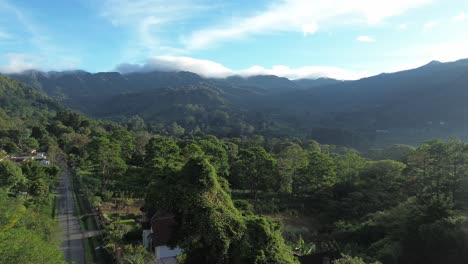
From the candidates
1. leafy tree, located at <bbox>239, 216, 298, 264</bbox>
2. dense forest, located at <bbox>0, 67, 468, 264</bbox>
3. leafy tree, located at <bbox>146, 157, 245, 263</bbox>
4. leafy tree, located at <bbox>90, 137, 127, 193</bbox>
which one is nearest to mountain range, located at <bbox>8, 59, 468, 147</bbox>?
dense forest, located at <bbox>0, 67, 468, 264</bbox>

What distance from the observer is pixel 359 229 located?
83.9 feet

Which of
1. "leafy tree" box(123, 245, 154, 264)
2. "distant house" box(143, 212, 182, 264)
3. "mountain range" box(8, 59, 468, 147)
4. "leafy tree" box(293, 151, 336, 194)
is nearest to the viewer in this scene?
"leafy tree" box(123, 245, 154, 264)

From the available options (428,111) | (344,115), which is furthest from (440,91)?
(344,115)

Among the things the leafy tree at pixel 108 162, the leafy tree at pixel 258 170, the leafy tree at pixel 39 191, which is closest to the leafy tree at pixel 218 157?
the leafy tree at pixel 258 170

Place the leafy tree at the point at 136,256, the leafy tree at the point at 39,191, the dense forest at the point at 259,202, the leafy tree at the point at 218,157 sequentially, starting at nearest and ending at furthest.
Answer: the dense forest at the point at 259,202 → the leafy tree at the point at 136,256 → the leafy tree at the point at 39,191 → the leafy tree at the point at 218,157

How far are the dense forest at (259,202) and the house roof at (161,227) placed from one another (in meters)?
1.16

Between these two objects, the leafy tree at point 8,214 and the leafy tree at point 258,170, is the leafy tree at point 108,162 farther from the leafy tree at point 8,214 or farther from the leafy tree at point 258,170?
the leafy tree at point 8,214

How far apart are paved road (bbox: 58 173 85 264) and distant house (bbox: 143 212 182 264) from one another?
4198 mm

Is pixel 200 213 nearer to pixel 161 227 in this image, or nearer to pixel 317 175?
pixel 161 227

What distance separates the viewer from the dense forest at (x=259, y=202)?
12438mm

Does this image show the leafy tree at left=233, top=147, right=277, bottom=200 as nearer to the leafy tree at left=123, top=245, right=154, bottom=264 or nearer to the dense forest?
the dense forest

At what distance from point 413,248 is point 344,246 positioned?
16.5ft

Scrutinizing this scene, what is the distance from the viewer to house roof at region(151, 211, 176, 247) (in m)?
20.3

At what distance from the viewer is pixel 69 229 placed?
25.6 metres
